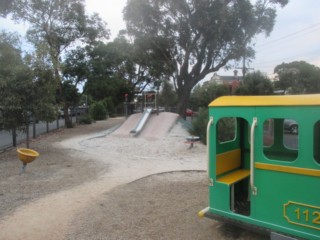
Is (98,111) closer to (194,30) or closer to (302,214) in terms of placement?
(194,30)

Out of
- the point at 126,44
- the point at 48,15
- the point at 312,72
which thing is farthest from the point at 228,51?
the point at 312,72

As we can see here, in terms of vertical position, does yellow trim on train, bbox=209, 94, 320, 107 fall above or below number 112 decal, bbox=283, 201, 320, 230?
above

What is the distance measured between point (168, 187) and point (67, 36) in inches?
705

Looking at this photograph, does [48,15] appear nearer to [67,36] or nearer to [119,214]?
[67,36]

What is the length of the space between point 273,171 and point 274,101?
32.9 inches

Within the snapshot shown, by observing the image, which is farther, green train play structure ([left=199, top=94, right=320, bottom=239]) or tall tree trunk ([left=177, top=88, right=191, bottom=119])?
tall tree trunk ([left=177, top=88, right=191, bottom=119])

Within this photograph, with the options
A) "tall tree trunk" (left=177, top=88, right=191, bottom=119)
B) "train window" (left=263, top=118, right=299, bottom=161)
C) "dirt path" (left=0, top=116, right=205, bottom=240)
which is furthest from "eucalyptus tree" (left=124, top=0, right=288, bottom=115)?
"train window" (left=263, top=118, right=299, bottom=161)

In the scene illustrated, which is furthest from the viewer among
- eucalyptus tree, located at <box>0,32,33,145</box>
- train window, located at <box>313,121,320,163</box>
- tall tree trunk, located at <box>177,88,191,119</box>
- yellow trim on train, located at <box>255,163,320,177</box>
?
tall tree trunk, located at <box>177,88,191,119</box>

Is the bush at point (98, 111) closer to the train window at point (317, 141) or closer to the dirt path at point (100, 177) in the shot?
the dirt path at point (100, 177)

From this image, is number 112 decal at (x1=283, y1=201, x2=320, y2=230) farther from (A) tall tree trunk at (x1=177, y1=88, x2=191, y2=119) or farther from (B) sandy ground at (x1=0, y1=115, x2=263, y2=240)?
(A) tall tree trunk at (x1=177, y1=88, x2=191, y2=119)

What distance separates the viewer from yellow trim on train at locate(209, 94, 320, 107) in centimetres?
369

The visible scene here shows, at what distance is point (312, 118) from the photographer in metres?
3.62

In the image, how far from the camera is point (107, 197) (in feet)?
21.7

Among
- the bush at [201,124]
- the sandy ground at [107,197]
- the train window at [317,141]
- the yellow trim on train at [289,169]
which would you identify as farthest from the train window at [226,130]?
the yellow trim on train at [289,169]
